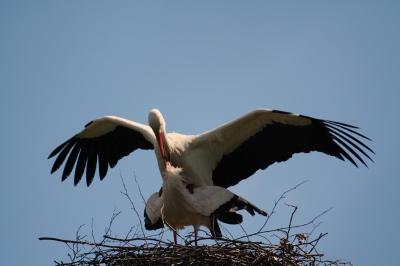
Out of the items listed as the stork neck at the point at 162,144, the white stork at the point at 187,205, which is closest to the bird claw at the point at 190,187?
the white stork at the point at 187,205

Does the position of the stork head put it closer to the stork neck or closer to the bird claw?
the stork neck

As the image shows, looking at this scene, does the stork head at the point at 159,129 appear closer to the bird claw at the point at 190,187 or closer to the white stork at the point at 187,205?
the white stork at the point at 187,205

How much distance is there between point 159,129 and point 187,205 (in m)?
0.82

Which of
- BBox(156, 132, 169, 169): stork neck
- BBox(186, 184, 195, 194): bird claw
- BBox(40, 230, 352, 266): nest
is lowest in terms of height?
BBox(40, 230, 352, 266): nest

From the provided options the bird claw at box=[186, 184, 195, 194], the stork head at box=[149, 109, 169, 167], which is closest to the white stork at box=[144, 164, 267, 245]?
the bird claw at box=[186, 184, 195, 194]

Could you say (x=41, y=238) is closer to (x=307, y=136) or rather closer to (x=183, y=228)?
(x=183, y=228)

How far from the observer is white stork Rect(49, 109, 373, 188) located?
7148mm

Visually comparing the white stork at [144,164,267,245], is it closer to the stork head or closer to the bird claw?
the bird claw

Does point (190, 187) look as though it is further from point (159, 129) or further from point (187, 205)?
point (159, 129)

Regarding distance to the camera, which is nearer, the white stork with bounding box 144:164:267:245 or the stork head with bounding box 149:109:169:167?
the white stork with bounding box 144:164:267:245

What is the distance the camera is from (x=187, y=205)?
685 cm

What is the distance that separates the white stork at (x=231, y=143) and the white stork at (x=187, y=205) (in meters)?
0.27

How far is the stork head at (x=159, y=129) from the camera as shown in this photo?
273 inches

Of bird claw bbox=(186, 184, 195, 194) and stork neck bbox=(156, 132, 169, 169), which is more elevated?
stork neck bbox=(156, 132, 169, 169)
